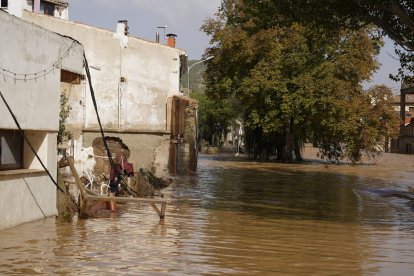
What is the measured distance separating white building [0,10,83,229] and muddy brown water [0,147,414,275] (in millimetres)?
520

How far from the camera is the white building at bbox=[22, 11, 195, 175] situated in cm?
2639

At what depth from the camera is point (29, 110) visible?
39.4 feet

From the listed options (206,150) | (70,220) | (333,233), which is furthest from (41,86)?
(206,150)

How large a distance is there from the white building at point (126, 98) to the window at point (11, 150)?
12.1 metres

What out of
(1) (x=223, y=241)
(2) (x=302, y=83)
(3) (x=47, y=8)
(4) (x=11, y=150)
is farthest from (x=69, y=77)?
(3) (x=47, y=8)

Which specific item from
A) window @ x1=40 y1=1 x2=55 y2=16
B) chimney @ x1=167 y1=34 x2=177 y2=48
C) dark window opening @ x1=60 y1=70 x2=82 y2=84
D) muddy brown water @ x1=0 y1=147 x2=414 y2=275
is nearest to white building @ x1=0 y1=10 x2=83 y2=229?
dark window opening @ x1=60 y1=70 x2=82 y2=84

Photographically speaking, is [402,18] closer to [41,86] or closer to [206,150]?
[41,86]

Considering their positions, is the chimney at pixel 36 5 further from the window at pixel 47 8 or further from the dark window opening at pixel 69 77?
the dark window opening at pixel 69 77

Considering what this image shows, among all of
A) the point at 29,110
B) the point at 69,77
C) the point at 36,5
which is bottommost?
the point at 29,110

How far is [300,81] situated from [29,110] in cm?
3450

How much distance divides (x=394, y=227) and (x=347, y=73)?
34123 mm

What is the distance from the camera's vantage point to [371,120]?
48000 mm

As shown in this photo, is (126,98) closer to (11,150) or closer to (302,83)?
(11,150)

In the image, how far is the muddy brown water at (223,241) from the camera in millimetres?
9195
